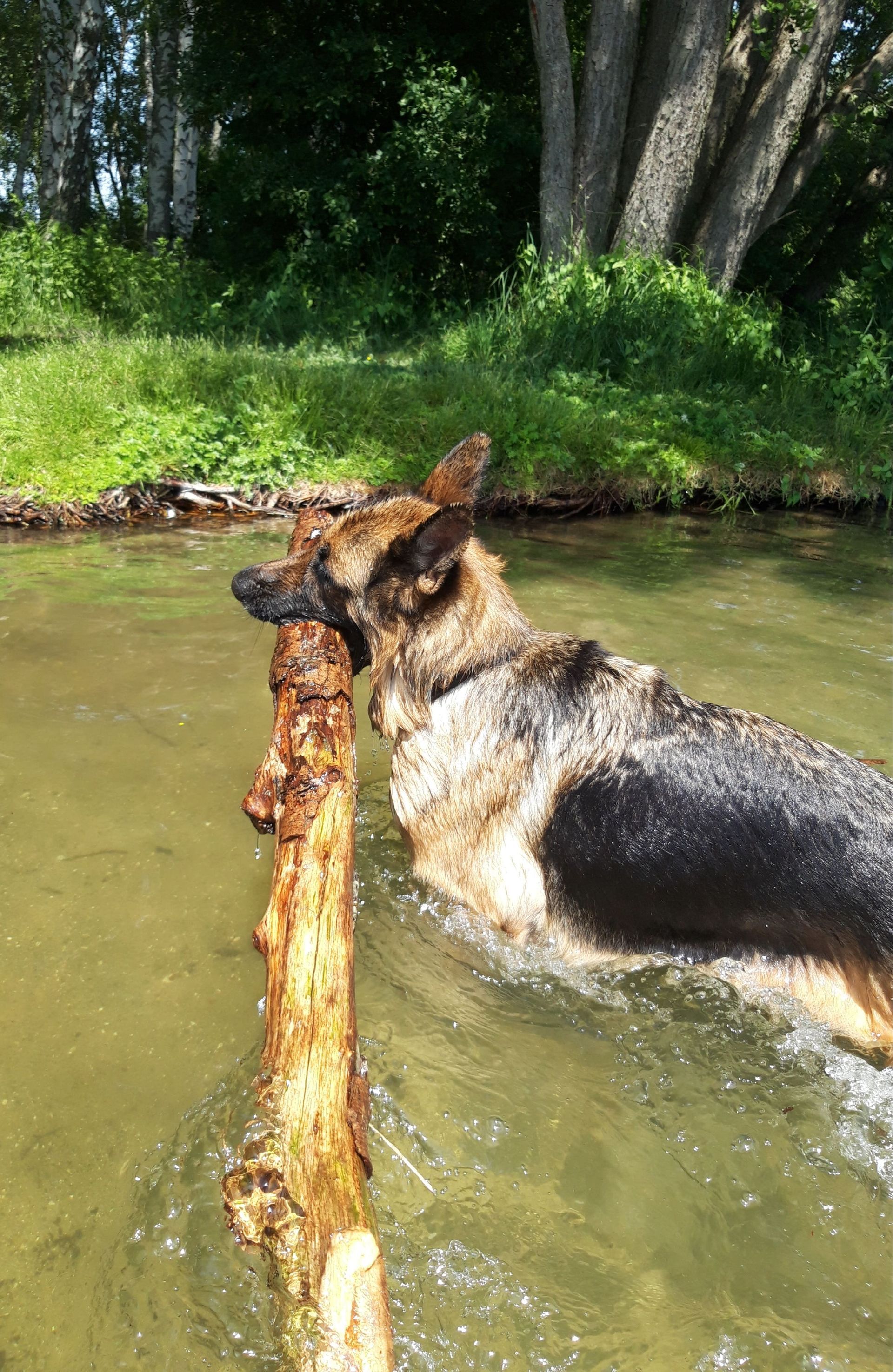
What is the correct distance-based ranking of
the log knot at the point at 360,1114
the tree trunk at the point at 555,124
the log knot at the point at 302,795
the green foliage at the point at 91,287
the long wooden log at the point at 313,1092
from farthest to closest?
the green foliage at the point at 91,287 → the tree trunk at the point at 555,124 → the log knot at the point at 302,795 → the log knot at the point at 360,1114 → the long wooden log at the point at 313,1092

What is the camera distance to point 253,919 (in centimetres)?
387

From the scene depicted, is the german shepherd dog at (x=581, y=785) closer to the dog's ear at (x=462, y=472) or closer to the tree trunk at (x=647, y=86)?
the dog's ear at (x=462, y=472)

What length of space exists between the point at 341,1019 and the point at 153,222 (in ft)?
69.6

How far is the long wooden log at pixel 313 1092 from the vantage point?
5.74 feet

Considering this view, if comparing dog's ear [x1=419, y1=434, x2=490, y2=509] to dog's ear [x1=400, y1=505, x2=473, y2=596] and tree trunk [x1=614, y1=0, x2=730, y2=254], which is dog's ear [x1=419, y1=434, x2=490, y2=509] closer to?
dog's ear [x1=400, y1=505, x2=473, y2=596]

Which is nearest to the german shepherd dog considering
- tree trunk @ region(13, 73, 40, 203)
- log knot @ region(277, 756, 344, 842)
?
log knot @ region(277, 756, 344, 842)

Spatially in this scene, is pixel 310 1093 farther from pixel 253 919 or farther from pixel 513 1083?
pixel 253 919

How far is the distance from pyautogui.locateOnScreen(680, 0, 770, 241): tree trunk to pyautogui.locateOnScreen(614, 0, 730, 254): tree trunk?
1061mm

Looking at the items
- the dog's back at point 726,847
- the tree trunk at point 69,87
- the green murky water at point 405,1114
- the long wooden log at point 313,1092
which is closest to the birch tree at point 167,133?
the tree trunk at point 69,87

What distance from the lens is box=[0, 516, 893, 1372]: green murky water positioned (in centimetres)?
240

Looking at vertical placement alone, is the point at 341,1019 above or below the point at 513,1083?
above

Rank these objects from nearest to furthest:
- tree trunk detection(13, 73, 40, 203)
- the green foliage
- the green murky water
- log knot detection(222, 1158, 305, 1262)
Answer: log knot detection(222, 1158, 305, 1262) → the green murky water → the green foliage → tree trunk detection(13, 73, 40, 203)

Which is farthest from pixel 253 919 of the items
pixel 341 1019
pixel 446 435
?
pixel 446 435

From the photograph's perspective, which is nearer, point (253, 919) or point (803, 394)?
point (253, 919)
